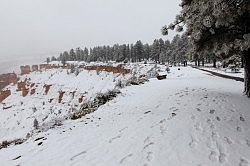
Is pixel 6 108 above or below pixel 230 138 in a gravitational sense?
below

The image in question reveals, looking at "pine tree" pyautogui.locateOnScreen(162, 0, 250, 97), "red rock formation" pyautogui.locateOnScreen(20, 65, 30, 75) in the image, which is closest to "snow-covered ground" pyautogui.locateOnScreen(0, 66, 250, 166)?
"pine tree" pyautogui.locateOnScreen(162, 0, 250, 97)

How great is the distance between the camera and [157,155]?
662 centimetres

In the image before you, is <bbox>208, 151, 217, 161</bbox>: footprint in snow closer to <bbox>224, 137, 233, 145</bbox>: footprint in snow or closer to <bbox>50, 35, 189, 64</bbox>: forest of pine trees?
<bbox>224, 137, 233, 145</bbox>: footprint in snow

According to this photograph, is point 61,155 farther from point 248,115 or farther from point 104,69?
point 104,69

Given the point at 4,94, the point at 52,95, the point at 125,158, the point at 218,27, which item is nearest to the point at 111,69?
the point at 52,95

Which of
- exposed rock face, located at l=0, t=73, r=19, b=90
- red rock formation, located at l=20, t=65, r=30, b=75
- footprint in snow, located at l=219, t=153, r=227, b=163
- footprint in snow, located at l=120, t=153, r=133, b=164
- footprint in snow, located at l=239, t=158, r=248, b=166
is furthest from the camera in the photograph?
red rock formation, located at l=20, t=65, r=30, b=75

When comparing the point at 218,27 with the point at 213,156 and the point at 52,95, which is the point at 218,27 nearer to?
the point at 213,156

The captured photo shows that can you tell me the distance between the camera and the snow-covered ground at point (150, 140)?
21.4ft

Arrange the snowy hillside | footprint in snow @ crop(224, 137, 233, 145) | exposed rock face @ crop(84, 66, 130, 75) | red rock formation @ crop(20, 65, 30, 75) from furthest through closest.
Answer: red rock formation @ crop(20, 65, 30, 75) < exposed rock face @ crop(84, 66, 130, 75) < the snowy hillside < footprint in snow @ crop(224, 137, 233, 145)

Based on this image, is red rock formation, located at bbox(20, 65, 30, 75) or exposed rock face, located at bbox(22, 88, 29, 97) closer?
exposed rock face, located at bbox(22, 88, 29, 97)

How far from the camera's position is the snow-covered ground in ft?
21.4

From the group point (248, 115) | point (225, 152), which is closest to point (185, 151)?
point (225, 152)

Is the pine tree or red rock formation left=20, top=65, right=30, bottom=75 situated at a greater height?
the pine tree

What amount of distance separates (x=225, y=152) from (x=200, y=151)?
0.57 metres
